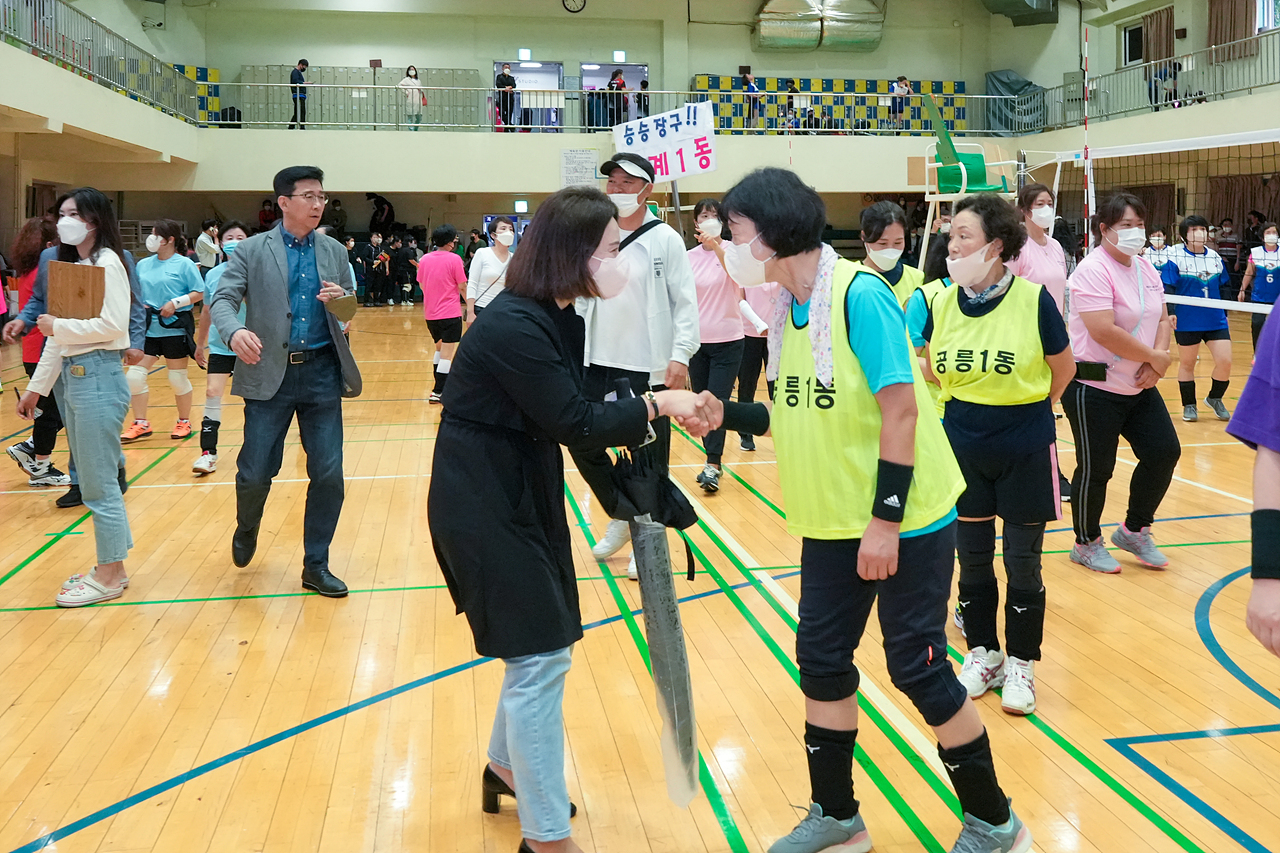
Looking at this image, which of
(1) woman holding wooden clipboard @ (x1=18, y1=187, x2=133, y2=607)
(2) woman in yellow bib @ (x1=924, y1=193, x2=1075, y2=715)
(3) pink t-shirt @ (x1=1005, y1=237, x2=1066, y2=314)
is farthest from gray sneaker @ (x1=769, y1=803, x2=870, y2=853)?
(3) pink t-shirt @ (x1=1005, y1=237, x2=1066, y2=314)

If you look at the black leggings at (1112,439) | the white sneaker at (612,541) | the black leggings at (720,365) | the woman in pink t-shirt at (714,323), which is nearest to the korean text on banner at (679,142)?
the woman in pink t-shirt at (714,323)

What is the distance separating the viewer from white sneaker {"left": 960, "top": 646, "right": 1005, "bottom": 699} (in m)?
3.88

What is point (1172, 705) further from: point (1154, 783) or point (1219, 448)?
point (1219, 448)

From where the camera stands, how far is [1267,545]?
6.01 feet

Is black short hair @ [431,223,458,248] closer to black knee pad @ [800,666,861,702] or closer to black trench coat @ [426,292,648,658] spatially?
black trench coat @ [426,292,648,658]

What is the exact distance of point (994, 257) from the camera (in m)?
3.61

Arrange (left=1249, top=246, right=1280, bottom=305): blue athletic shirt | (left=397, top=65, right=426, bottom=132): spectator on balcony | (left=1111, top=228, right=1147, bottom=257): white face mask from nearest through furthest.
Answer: (left=1111, top=228, right=1147, bottom=257): white face mask → (left=1249, top=246, right=1280, bottom=305): blue athletic shirt → (left=397, top=65, right=426, bottom=132): spectator on balcony

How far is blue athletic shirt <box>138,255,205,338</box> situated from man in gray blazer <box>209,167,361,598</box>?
369 centimetres

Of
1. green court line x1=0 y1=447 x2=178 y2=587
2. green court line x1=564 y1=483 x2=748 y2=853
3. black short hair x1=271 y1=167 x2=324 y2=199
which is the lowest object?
green court line x1=564 y1=483 x2=748 y2=853

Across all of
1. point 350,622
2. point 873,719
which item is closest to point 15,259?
point 350,622

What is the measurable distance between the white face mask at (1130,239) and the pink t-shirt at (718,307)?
8.84 ft

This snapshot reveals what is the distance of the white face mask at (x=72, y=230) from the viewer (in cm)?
470

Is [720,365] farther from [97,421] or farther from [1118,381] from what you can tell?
[97,421]

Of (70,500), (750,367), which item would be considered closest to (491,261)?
(750,367)
